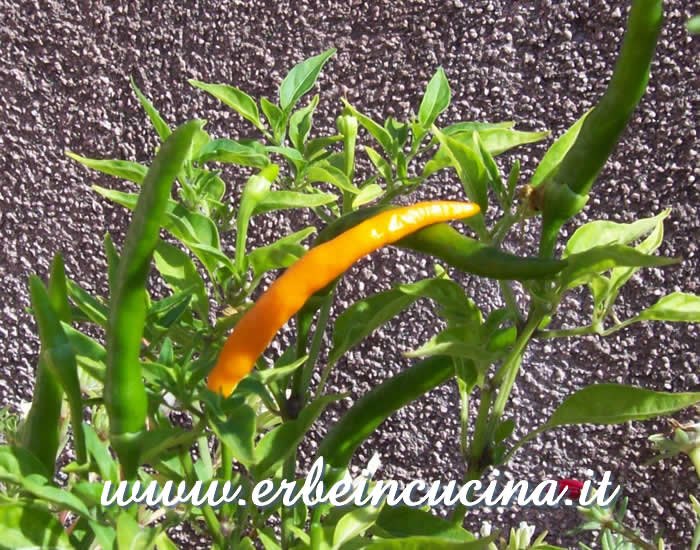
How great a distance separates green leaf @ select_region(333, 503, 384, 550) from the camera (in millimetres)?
501

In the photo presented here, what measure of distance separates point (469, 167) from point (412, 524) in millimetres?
242

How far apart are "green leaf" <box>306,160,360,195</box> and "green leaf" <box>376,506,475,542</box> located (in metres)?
0.22

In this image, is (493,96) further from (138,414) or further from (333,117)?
(138,414)

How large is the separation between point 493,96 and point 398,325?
0.95 ft

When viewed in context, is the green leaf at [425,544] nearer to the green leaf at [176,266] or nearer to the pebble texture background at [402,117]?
the green leaf at [176,266]

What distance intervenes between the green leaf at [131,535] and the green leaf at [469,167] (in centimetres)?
27

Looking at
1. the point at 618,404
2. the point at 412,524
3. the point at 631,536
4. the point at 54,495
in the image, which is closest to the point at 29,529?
the point at 54,495

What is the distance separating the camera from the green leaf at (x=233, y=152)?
551mm

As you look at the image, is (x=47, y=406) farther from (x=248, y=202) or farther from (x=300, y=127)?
(x=300, y=127)

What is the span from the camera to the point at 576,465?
0.97 meters

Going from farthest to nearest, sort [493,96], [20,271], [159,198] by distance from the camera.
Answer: [20,271] → [493,96] → [159,198]

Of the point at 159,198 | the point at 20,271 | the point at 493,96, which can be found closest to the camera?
the point at 159,198

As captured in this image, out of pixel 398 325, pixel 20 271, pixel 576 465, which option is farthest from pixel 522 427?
pixel 20 271

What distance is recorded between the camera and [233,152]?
0.56m
